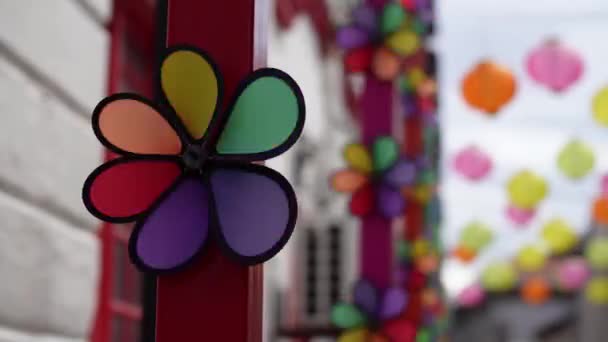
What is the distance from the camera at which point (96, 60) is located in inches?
128

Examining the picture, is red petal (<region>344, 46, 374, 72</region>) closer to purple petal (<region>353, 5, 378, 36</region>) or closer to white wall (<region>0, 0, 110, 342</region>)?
purple petal (<region>353, 5, 378, 36</region>)

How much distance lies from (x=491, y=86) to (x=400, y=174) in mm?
1531

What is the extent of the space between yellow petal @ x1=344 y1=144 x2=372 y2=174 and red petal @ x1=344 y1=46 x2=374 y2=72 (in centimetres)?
41

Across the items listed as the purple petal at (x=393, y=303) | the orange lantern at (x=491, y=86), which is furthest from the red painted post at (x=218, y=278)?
the orange lantern at (x=491, y=86)

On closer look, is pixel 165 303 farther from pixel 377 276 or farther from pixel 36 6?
pixel 377 276

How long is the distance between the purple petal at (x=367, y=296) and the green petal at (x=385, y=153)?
536 millimetres

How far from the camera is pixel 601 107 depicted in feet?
21.5

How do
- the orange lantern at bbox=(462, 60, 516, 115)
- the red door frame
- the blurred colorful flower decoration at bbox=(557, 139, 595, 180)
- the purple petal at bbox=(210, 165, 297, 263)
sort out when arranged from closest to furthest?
the purple petal at bbox=(210, 165, 297, 263) → the red door frame → the orange lantern at bbox=(462, 60, 516, 115) → the blurred colorful flower decoration at bbox=(557, 139, 595, 180)

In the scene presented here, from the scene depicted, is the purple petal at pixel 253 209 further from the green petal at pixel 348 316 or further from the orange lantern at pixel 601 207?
the orange lantern at pixel 601 207

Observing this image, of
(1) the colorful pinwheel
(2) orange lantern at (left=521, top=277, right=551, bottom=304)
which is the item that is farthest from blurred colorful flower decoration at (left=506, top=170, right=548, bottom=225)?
(2) orange lantern at (left=521, top=277, right=551, bottom=304)

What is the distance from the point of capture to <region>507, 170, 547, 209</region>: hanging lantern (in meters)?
8.30

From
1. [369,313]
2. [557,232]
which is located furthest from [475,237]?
[369,313]

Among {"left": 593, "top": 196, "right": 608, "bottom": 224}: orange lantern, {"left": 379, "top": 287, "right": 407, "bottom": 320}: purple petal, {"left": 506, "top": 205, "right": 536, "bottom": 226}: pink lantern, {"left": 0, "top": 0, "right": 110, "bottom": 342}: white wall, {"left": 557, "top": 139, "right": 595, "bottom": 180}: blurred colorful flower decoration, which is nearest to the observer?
{"left": 0, "top": 0, "right": 110, "bottom": 342}: white wall

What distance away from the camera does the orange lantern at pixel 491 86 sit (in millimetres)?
5945
